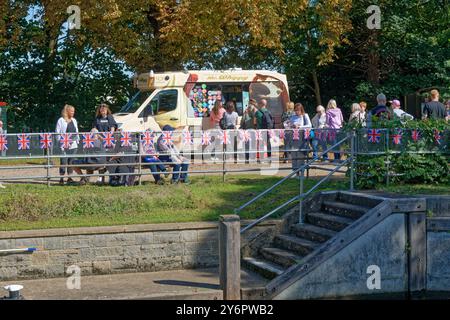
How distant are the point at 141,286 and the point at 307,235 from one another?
3.26 m

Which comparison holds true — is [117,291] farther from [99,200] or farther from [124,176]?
[124,176]

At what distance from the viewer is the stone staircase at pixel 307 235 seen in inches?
524

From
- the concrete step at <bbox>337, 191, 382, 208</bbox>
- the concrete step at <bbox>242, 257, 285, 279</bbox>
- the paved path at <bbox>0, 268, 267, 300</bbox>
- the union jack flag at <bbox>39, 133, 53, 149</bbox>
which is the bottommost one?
the paved path at <bbox>0, 268, 267, 300</bbox>

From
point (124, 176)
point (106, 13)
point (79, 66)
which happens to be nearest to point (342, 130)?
point (124, 176)

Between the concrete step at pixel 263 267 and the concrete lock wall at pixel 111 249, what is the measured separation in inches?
24.8

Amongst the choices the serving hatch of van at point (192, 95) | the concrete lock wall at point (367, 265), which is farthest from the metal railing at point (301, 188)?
the serving hatch of van at point (192, 95)

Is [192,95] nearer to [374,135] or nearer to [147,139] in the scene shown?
[147,139]

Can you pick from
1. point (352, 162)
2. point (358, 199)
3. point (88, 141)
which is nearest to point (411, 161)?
point (352, 162)

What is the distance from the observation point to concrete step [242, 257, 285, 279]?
12992 millimetres

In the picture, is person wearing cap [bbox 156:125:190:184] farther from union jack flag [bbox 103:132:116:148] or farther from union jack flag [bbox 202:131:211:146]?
union jack flag [bbox 103:132:116:148]

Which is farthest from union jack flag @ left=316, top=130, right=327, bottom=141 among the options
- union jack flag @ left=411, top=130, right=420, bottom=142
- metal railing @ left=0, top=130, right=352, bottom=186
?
union jack flag @ left=411, top=130, right=420, bottom=142

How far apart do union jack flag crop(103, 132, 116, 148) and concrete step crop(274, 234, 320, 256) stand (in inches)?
165

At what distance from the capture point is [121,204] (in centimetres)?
1495

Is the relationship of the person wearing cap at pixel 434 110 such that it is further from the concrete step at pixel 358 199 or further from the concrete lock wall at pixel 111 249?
the concrete lock wall at pixel 111 249
